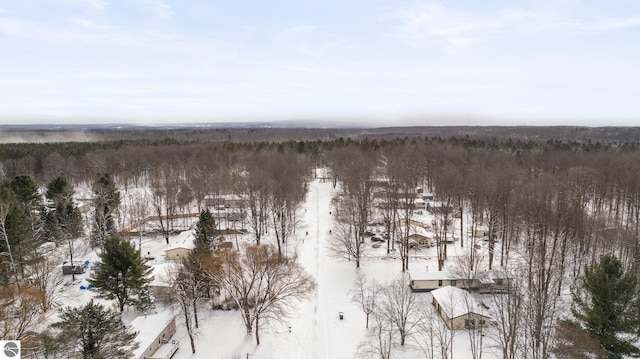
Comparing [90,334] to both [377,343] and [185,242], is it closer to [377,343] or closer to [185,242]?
[377,343]

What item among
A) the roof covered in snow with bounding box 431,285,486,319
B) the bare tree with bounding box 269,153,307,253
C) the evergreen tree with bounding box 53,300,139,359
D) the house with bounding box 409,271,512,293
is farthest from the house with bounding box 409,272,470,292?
the evergreen tree with bounding box 53,300,139,359

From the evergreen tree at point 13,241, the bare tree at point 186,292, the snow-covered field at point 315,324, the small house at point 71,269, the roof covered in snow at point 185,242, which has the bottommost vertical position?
the snow-covered field at point 315,324

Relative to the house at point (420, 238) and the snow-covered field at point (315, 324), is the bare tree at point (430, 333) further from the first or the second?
the house at point (420, 238)

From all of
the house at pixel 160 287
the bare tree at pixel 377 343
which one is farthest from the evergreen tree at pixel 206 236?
the bare tree at pixel 377 343

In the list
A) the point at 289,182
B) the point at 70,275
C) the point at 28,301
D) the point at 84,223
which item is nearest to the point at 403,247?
the point at 289,182

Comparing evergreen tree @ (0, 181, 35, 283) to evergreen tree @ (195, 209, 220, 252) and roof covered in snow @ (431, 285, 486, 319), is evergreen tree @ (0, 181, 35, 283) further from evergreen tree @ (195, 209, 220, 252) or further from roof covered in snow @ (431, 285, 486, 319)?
roof covered in snow @ (431, 285, 486, 319)

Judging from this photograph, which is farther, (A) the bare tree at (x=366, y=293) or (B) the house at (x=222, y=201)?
(B) the house at (x=222, y=201)
